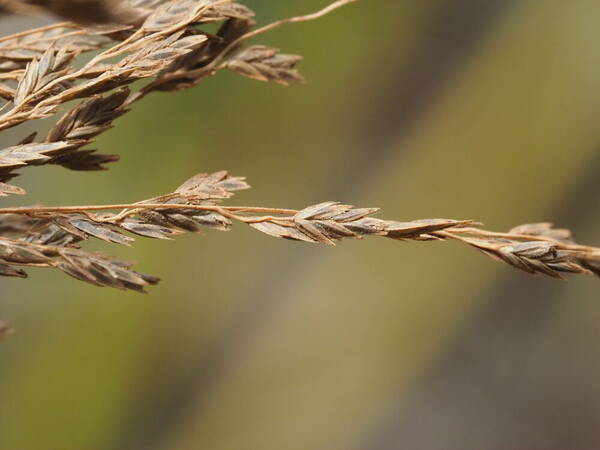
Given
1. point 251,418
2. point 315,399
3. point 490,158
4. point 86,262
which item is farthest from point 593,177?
point 86,262

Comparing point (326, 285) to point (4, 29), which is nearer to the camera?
point (4, 29)

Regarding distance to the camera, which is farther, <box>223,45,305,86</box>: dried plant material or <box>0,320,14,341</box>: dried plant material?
<box>223,45,305,86</box>: dried plant material

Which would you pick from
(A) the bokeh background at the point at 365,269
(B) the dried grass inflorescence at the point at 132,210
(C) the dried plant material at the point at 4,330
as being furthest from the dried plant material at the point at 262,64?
(A) the bokeh background at the point at 365,269

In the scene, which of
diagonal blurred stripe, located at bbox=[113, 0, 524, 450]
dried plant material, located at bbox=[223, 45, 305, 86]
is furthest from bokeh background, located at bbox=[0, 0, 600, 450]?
dried plant material, located at bbox=[223, 45, 305, 86]

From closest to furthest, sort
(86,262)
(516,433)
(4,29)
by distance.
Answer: (86,262), (4,29), (516,433)

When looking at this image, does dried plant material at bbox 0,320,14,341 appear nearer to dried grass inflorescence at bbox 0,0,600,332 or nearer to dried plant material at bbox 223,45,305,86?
Result: dried grass inflorescence at bbox 0,0,600,332

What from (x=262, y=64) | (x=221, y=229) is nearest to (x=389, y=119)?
(x=262, y=64)

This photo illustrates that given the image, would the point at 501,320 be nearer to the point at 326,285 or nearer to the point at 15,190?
the point at 326,285

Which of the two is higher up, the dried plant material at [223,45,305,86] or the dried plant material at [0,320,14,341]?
the dried plant material at [223,45,305,86]

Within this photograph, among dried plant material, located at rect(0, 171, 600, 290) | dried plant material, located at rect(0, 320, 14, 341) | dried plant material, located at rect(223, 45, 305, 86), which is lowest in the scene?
dried plant material, located at rect(0, 320, 14, 341)
